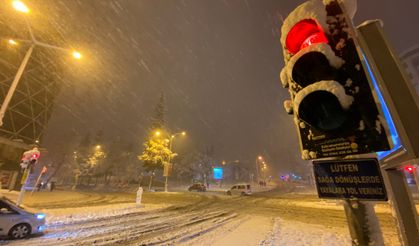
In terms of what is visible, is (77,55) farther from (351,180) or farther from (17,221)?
(351,180)

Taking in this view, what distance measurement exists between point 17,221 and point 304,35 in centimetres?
1140

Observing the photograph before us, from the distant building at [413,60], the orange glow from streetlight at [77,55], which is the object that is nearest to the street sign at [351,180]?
the orange glow from streetlight at [77,55]

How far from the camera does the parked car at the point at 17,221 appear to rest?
7.73 meters

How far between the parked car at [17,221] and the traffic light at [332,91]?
36.0 feet

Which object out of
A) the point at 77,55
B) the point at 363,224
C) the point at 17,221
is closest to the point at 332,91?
the point at 363,224

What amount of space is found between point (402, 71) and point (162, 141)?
3872cm

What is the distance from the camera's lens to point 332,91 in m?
Result: 1.45

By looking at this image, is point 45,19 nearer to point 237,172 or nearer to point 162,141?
point 162,141

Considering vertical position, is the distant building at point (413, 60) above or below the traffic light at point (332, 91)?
above

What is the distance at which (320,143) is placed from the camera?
165 cm

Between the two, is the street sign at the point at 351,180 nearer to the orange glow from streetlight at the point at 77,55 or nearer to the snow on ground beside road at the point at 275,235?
the snow on ground beside road at the point at 275,235

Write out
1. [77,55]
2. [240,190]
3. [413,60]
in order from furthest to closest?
[413,60] < [240,190] < [77,55]

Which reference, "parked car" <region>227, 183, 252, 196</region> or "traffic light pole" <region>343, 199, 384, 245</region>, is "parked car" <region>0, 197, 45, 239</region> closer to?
"traffic light pole" <region>343, 199, 384, 245</region>

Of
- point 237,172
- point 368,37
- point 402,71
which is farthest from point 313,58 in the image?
point 237,172
